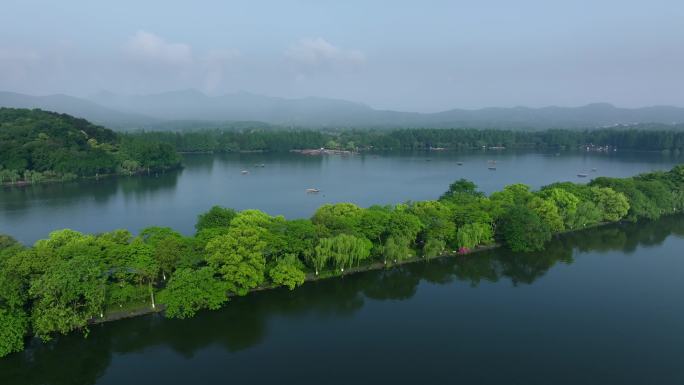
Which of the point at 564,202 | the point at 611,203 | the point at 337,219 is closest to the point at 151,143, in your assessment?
the point at 337,219

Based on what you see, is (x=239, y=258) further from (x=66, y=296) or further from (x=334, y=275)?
(x=66, y=296)

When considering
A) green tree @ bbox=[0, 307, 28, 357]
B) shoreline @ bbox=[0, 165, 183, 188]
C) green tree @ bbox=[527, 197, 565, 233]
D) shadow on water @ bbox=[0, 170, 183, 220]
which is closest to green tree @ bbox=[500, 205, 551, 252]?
green tree @ bbox=[527, 197, 565, 233]

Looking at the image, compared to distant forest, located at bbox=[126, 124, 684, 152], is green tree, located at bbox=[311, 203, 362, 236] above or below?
below

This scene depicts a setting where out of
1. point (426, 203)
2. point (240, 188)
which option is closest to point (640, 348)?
point (426, 203)

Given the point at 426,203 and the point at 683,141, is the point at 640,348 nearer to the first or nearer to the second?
the point at 426,203

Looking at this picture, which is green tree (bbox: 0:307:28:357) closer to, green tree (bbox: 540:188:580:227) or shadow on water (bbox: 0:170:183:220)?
shadow on water (bbox: 0:170:183:220)
